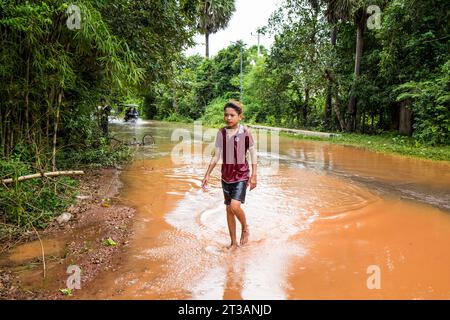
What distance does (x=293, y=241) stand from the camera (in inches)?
194

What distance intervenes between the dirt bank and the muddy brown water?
220 millimetres

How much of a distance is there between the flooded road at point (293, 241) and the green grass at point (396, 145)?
3.11 meters

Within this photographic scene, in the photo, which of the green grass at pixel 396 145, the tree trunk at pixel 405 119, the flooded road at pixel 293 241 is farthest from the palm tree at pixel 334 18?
the flooded road at pixel 293 241

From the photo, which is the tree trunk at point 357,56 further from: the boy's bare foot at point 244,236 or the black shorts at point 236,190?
the black shorts at point 236,190

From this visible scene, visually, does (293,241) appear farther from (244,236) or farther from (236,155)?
(236,155)

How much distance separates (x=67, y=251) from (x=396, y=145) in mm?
13716

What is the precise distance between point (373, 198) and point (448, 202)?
4.23ft

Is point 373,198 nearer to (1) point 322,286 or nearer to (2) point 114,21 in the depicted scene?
(1) point 322,286

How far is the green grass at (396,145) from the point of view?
40.4ft

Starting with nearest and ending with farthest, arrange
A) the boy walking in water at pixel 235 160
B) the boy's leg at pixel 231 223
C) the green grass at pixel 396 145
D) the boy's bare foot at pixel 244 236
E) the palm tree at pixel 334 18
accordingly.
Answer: the boy walking in water at pixel 235 160 → the boy's leg at pixel 231 223 → the boy's bare foot at pixel 244 236 → the green grass at pixel 396 145 → the palm tree at pixel 334 18

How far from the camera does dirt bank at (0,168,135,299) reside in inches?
143

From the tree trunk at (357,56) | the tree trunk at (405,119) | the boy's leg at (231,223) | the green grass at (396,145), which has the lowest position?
the boy's leg at (231,223)

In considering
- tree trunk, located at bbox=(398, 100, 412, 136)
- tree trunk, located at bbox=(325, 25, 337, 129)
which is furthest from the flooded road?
tree trunk, located at bbox=(325, 25, 337, 129)
